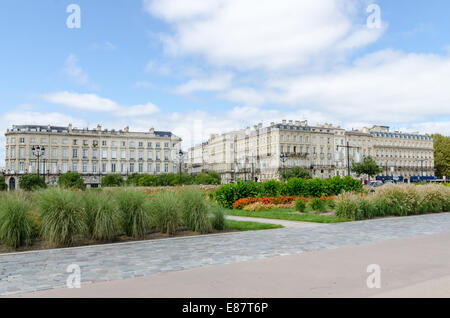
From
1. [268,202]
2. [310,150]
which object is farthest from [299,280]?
[310,150]

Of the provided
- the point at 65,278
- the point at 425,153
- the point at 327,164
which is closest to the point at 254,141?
the point at 327,164

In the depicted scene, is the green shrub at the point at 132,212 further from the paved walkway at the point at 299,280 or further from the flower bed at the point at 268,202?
the flower bed at the point at 268,202

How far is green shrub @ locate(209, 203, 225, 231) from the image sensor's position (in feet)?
34.2

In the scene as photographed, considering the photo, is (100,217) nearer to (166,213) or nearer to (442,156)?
(166,213)

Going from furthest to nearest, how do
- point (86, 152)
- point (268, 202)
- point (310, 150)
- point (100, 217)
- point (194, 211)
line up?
point (310, 150)
point (86, 152)
point (268, 202)
point (194, 211)
point (100, 217)

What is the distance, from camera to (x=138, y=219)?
9.16 metres

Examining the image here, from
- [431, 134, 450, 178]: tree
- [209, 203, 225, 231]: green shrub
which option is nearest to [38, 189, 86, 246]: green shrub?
[209, 203, 225, 231]: green shrub

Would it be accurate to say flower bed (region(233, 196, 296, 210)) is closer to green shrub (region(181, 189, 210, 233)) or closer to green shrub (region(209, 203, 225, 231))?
green shrub (region(209, 203, 225, 231))

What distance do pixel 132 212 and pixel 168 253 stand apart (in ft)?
7.48

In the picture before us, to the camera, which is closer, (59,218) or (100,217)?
(59,218)

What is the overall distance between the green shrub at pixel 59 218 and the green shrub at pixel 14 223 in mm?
352

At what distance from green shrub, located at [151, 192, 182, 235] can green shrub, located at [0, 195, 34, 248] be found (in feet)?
9.49

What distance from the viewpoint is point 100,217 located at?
8492 millimetres
